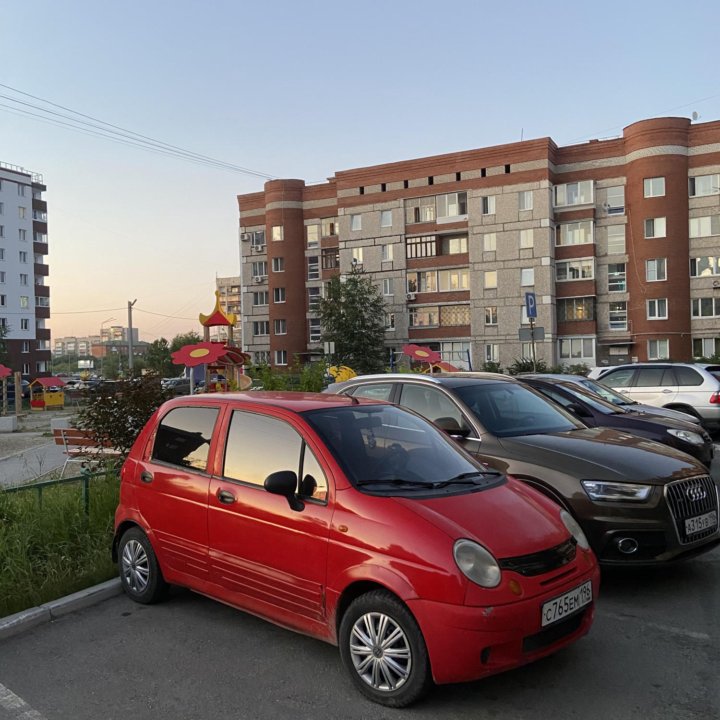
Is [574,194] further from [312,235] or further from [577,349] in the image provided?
[312,235]

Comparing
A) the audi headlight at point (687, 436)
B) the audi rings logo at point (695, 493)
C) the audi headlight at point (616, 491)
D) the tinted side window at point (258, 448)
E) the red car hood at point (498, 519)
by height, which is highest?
the tinted side window at point (258, 448)

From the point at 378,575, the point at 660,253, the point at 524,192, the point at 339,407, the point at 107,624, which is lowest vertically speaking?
the point at 107,624

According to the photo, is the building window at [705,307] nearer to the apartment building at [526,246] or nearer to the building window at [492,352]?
the apartment building at [526,246]

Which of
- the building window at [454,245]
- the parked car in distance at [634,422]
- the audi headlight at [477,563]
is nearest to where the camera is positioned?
the audi headlight at [477,563]

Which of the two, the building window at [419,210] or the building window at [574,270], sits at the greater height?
the building window at [419,210]

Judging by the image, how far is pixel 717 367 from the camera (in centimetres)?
1570

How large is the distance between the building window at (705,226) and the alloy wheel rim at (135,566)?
46551mm

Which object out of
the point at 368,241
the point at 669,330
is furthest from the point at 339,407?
the point at 368,241

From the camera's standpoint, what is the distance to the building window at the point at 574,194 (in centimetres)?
4716

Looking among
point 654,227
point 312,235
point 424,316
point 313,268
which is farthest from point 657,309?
point 312,235

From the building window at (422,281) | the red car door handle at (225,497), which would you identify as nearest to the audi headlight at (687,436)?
the red car door handle at (225,497)

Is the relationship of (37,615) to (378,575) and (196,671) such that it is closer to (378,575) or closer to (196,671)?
(196,671)

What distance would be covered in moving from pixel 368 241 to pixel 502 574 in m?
51.9

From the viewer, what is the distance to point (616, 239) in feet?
153
